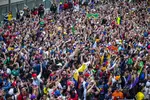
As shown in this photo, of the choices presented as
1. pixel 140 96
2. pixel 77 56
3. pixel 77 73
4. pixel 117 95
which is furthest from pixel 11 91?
pixel 77 56

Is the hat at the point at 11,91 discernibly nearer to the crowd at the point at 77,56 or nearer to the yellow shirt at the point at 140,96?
the crowd at the point at 77,56

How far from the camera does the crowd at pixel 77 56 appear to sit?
11.0 metres

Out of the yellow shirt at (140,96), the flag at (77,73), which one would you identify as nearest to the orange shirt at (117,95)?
the yellow shirt at (140,96)

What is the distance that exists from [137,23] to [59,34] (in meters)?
5.71

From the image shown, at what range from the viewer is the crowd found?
435 inches

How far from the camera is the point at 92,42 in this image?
17750mm

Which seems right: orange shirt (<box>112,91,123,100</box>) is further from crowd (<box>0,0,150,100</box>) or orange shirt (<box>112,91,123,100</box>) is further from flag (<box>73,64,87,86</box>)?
flag (<box>73,64,87,86</box>)

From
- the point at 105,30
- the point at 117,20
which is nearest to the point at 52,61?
the point at 105,30

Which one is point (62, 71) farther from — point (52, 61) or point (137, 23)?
point (137, 23)

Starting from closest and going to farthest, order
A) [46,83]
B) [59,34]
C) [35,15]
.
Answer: [46,83] → [59,34] → [35,15]

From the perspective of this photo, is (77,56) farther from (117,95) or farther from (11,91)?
(11,91)

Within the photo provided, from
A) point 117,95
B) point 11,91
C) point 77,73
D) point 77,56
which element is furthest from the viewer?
point 77,56

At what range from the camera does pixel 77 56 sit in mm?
14727

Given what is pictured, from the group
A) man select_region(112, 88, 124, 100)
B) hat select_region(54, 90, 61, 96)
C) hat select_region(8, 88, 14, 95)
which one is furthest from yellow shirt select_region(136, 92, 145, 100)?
hat select_region(8, 88, 14, 95)
